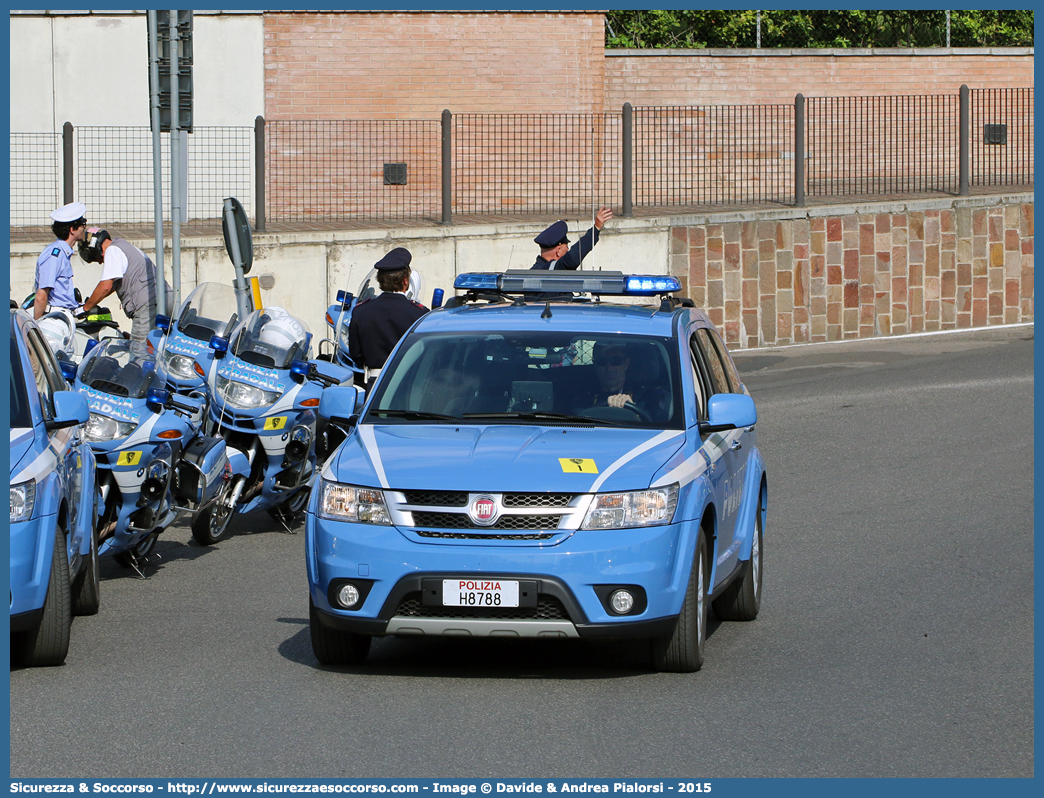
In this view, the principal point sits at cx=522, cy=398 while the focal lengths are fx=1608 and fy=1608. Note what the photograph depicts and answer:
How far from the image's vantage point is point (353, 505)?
7004mm

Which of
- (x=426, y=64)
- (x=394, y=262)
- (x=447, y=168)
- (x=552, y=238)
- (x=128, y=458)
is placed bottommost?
(x=128, y=458)

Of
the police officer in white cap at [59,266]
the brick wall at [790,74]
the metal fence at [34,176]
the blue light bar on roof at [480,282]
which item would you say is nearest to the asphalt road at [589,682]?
the blue light bar on roof at [480,282]

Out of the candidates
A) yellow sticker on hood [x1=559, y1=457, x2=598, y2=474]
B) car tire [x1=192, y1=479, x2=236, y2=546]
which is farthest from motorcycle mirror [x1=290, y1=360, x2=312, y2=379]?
yellow sticker on hood [x1=559, y1=457, x2=598, y2=474]

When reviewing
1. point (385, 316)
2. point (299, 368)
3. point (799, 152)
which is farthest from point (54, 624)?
point (799, 152)

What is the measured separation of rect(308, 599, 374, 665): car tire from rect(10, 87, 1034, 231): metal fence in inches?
589

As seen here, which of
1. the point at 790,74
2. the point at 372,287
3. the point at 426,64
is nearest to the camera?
the point at 372,287

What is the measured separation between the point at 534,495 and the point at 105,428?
11.5ft

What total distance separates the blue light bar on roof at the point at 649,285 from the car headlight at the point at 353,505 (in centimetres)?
248

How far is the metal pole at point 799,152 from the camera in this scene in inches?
906

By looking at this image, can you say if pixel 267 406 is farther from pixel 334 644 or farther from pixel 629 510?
pixel 629 510

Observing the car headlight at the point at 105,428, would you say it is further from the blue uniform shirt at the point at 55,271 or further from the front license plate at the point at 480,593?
the blue uniform shirt at the point at 55,271

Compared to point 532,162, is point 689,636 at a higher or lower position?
lower

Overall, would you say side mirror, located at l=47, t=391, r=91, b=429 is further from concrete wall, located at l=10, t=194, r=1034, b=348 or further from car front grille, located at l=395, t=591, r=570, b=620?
concrete wall, located at l=10, t=194, r=1034, b=348

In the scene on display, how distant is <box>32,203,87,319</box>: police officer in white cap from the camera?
45.8 ft
